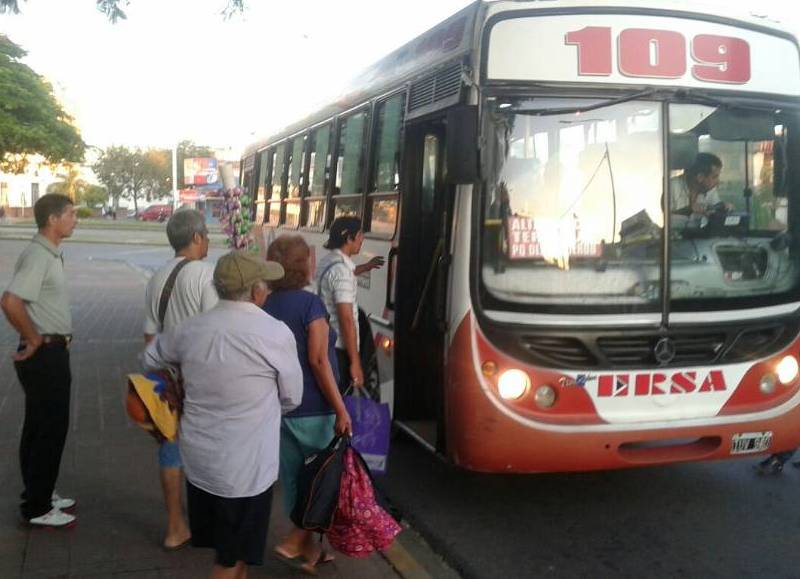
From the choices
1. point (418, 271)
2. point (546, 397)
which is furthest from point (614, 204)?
point (418, 271)

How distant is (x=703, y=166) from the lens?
5.48 meters

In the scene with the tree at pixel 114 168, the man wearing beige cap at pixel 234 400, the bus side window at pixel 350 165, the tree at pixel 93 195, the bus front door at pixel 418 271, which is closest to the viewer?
the man wearing beige cap at pixel 234 400

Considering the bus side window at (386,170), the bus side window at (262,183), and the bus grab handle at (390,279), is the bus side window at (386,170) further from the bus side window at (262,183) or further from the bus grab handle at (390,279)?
the bus side window at (262,183)

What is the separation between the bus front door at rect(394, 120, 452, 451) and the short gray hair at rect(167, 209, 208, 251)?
1.78m

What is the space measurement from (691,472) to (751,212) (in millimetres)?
2068

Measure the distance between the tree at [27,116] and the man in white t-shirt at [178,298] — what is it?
33287mm

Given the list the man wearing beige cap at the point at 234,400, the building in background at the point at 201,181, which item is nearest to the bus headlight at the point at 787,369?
the man wearing beige cap at the point at 234,400

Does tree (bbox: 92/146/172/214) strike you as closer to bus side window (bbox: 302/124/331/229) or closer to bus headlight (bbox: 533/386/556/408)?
bus side window (bbox: 302/124/331/229)

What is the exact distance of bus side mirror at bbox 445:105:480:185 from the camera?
506 centimetres

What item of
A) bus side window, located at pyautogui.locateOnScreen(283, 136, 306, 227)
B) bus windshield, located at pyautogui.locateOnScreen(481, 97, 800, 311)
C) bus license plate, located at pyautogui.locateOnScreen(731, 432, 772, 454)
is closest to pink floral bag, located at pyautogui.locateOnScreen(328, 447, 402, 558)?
bus windshield, located at pyautogui.locateOnScreen(481, 97, 800, 311)

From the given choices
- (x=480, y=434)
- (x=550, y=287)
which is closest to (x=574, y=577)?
(x=480, y=434)

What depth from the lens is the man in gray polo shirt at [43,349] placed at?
483 cm

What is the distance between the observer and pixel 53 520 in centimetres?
514

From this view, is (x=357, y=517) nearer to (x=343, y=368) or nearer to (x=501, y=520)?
(x=501, y=520)
